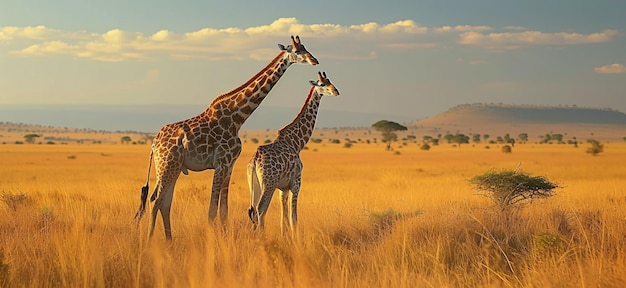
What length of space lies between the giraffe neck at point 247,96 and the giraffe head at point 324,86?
1.96ft

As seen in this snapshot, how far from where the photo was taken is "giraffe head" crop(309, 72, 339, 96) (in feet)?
29.9

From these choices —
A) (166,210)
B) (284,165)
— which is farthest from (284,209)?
(166,210)

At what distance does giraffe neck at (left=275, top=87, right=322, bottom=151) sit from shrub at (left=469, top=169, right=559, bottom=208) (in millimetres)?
5438

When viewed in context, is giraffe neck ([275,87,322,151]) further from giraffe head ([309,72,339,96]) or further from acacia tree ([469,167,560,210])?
acacia tree ([469,167,560,210])

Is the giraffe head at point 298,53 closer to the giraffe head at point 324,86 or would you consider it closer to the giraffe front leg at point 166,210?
the giraffe head at point 324,86

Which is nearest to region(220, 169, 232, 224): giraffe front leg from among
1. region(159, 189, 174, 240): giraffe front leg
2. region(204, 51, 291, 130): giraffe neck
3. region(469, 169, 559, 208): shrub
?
region(159, 189, 174, 240): giraffe front leg

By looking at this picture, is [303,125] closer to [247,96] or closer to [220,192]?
[247,96]

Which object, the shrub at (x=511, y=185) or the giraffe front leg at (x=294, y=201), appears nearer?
the giraffe front leg at (x=294, y=201)

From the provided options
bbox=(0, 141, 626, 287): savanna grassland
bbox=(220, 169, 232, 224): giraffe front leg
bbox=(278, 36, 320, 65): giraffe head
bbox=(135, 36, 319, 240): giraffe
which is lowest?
bbox=(0, 141, 626, 287): savanna grassland

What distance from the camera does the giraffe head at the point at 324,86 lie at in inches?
359

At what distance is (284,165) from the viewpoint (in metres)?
8.61

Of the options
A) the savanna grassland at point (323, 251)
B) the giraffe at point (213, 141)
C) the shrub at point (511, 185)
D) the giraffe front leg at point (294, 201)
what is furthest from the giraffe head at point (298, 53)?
the shrub at point (511, 185)

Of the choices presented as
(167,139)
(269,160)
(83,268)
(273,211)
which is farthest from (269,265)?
Answer: (273,211)

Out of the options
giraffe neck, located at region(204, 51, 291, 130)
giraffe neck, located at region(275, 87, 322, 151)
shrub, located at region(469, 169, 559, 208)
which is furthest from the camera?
shrub, located at region(469, 169, 559, 208)
